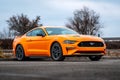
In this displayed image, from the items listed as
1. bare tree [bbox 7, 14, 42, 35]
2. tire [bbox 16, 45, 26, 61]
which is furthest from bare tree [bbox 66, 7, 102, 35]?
tire [bbox 16, 45, 26, 61]

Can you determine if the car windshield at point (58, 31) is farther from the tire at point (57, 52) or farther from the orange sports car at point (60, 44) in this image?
the tire at point (57, 52)

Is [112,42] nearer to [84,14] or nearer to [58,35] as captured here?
[58,35]

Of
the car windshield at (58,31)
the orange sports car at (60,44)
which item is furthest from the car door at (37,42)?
the car windshield at (58,31)

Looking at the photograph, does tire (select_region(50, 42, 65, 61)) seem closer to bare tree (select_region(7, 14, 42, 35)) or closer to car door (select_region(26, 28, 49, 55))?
car door (select_region(26, 28, 49, 55))

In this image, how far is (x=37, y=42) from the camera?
1641cm

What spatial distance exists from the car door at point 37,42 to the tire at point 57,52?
52 centimetres

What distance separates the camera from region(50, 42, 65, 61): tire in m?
15.0

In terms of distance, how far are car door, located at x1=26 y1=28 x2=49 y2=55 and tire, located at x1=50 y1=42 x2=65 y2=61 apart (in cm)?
52

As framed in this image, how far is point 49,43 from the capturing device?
615 inches

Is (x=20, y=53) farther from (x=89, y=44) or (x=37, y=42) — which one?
(x=89, y=44)

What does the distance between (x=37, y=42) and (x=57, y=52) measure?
58.5 inches

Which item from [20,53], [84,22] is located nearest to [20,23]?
[84,22]

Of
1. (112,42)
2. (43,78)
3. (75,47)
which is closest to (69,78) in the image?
(43,78)

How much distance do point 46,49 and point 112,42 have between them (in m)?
22.2
